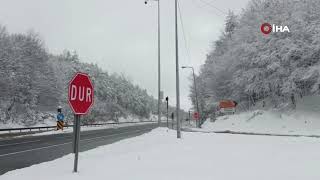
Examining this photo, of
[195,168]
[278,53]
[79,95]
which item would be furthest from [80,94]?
[278,53]

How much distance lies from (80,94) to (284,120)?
38698 millimetres

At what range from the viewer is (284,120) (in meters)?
46.8

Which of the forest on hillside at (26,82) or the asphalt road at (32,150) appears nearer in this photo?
the asphalt road at (32,150)

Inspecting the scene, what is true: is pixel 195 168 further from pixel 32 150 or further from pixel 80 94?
pixel 32 150

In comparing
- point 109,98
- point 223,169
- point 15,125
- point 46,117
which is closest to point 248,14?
point 15,125

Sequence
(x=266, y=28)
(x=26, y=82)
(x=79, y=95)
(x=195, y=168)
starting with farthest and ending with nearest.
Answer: (x=26, y=82)
(x=266, y=28)
(x=195, y=168)
(x=79, y=95)

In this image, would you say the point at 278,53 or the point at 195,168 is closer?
the point at 195,168

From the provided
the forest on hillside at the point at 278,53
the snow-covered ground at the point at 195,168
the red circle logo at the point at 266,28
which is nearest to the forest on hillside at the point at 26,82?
the forest on hillside at the point at 278,53

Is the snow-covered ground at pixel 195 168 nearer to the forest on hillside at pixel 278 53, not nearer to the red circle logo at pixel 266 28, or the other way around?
the forest on hillside at pixel 278 53

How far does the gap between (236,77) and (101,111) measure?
6268 cm

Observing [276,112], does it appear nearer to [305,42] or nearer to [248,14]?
[305,42]

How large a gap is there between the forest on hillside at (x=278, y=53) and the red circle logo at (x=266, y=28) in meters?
1.02

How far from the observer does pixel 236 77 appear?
54.1 metres

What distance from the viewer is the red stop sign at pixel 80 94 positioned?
10.8 meters
